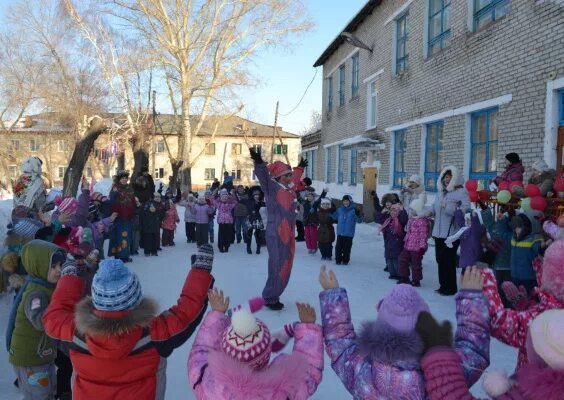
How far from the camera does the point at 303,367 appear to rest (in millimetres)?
2021

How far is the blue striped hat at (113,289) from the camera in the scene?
2.10m

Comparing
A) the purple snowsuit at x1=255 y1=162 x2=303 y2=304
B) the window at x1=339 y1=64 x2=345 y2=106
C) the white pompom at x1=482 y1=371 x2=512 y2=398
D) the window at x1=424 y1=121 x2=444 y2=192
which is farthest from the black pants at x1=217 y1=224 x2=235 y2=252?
the window at x1=339 y1=64 x2=345 y2=106

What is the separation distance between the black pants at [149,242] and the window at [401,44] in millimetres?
8859

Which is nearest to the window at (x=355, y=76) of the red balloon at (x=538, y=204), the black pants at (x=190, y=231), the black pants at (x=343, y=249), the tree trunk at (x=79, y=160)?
the black pants at (x=190, y=231)

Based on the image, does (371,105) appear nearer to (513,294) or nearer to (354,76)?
(354,76)

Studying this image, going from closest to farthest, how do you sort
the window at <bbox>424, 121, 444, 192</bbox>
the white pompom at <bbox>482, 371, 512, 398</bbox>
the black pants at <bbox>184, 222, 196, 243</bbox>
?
the white pompom at <bbox>482, 371, 512, 398</bbox>
the black pants at <bbox>184, 222, 196, 243</bbox>
the window at <bbox>424, 121, 444, 192</bbox>

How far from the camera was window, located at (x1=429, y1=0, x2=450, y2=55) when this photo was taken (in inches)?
447

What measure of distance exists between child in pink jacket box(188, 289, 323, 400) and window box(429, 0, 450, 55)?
35.6ft

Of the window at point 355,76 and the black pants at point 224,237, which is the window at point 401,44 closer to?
the window at point 355,76

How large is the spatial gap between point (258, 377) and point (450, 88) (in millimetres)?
10509

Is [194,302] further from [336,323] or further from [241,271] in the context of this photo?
[241,271]

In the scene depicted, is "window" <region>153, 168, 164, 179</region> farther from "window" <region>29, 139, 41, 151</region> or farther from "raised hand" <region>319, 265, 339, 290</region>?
"raised hand" <region>319, 265, 339, 290</region>

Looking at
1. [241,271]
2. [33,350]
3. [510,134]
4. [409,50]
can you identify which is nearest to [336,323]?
[33,350]

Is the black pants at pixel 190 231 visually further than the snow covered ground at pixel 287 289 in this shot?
Yes
